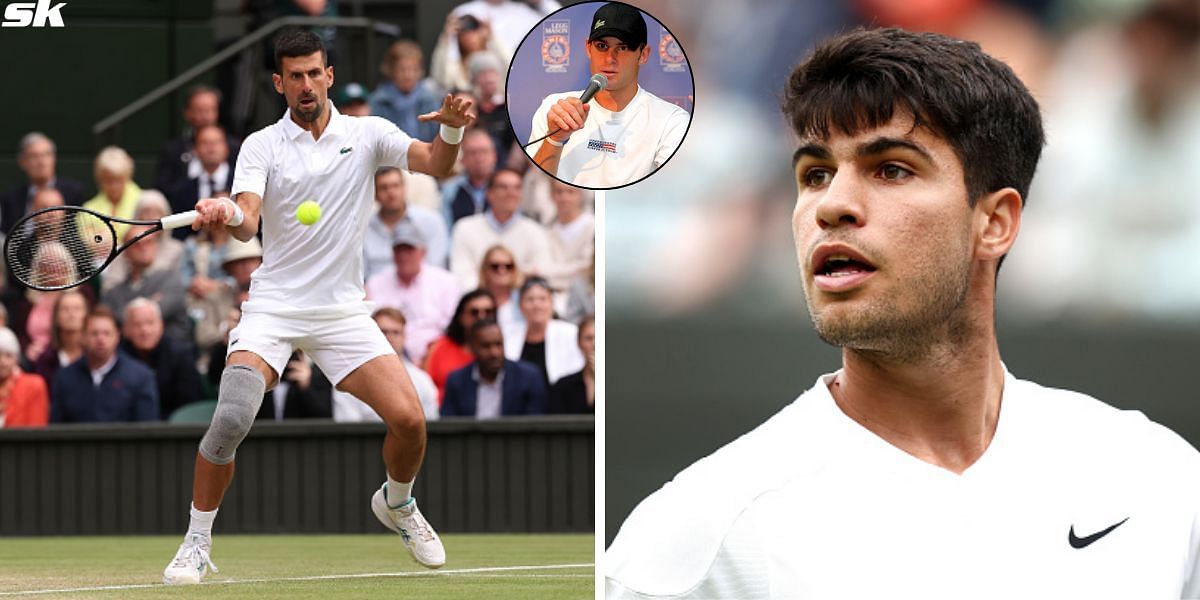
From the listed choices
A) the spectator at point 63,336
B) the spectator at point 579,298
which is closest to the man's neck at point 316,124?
the spectator at point 579,298

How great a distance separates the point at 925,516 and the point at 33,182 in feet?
25.8

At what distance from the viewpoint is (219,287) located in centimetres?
861

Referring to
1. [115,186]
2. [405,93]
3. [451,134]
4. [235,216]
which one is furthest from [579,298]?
[235,216]

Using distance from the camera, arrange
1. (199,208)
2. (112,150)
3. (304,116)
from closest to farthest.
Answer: (199,208), (304,116), (112,150)

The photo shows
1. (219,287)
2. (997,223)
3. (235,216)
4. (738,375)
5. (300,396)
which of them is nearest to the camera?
(997,223)

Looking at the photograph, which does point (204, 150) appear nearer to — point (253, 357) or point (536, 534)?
point (536, 534)

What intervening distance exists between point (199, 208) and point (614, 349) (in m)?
1.88

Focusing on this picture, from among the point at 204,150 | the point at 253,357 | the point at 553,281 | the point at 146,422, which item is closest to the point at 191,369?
the point at 146,422

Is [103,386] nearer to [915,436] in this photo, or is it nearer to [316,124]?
[316,124]

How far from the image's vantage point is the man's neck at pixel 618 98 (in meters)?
4.79

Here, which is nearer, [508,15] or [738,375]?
[738,375]

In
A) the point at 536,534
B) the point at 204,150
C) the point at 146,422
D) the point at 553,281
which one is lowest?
the point at 536,534

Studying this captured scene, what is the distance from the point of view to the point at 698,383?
21.4 ft

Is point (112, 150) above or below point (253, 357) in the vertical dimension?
above
